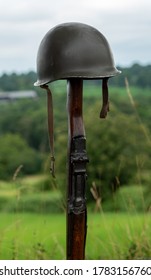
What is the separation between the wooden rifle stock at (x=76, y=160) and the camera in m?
2.88

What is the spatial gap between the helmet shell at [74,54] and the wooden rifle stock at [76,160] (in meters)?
0.09

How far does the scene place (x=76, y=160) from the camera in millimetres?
2875

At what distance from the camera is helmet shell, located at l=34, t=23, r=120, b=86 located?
110 inches

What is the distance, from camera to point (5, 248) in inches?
167

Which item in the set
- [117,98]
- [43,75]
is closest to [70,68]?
[43,75]

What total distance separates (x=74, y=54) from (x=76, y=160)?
47 centimetres

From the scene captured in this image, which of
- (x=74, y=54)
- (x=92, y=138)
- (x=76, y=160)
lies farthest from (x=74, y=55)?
(x=92, y=138)

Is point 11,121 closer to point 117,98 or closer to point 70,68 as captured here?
point 117,98

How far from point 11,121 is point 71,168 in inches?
706

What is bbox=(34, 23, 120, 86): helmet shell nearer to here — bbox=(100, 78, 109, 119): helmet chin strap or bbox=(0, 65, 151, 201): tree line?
bbox=(100, 78, 109, 119): helmet chin strap

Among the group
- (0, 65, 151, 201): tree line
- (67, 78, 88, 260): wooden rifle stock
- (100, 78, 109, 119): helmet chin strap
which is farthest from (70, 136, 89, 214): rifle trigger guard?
(0, 65, 151, 201): tree line

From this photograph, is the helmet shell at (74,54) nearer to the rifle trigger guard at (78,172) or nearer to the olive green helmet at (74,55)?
the olive green helmet at (74,55)

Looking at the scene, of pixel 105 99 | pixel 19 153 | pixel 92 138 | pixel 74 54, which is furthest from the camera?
pixel 19 153

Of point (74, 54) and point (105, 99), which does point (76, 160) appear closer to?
point (105, 99)
